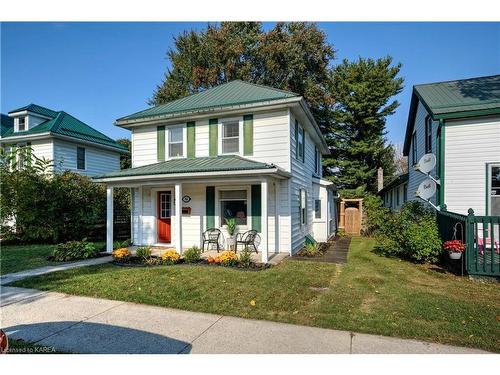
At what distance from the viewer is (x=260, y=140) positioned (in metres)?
9.90

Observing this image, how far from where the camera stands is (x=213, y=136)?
10555 millimetres

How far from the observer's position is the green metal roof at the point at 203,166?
850 cm

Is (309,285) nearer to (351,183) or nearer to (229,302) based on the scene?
(229,302)

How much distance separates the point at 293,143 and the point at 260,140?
47.1 inches

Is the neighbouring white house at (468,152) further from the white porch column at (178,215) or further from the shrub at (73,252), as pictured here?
the shrub at (73,252)

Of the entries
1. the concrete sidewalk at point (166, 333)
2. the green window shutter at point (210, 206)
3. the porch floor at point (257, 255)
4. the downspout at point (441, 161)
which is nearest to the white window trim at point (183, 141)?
the green window shutter at point (210, 206)

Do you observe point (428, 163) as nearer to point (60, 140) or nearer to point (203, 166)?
point (203, 166)

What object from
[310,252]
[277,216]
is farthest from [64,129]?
[310,252]

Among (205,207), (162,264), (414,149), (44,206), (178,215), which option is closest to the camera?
(162,264)

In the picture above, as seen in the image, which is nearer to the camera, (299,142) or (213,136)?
(213,136)

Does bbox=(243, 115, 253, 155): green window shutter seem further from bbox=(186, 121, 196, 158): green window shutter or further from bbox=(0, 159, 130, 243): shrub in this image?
bbox=(0, 159, 130, 243): shrub

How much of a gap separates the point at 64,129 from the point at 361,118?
2207 centimetres

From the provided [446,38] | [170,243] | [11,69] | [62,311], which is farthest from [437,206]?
[11,69]

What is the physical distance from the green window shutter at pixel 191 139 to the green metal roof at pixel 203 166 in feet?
1.09
